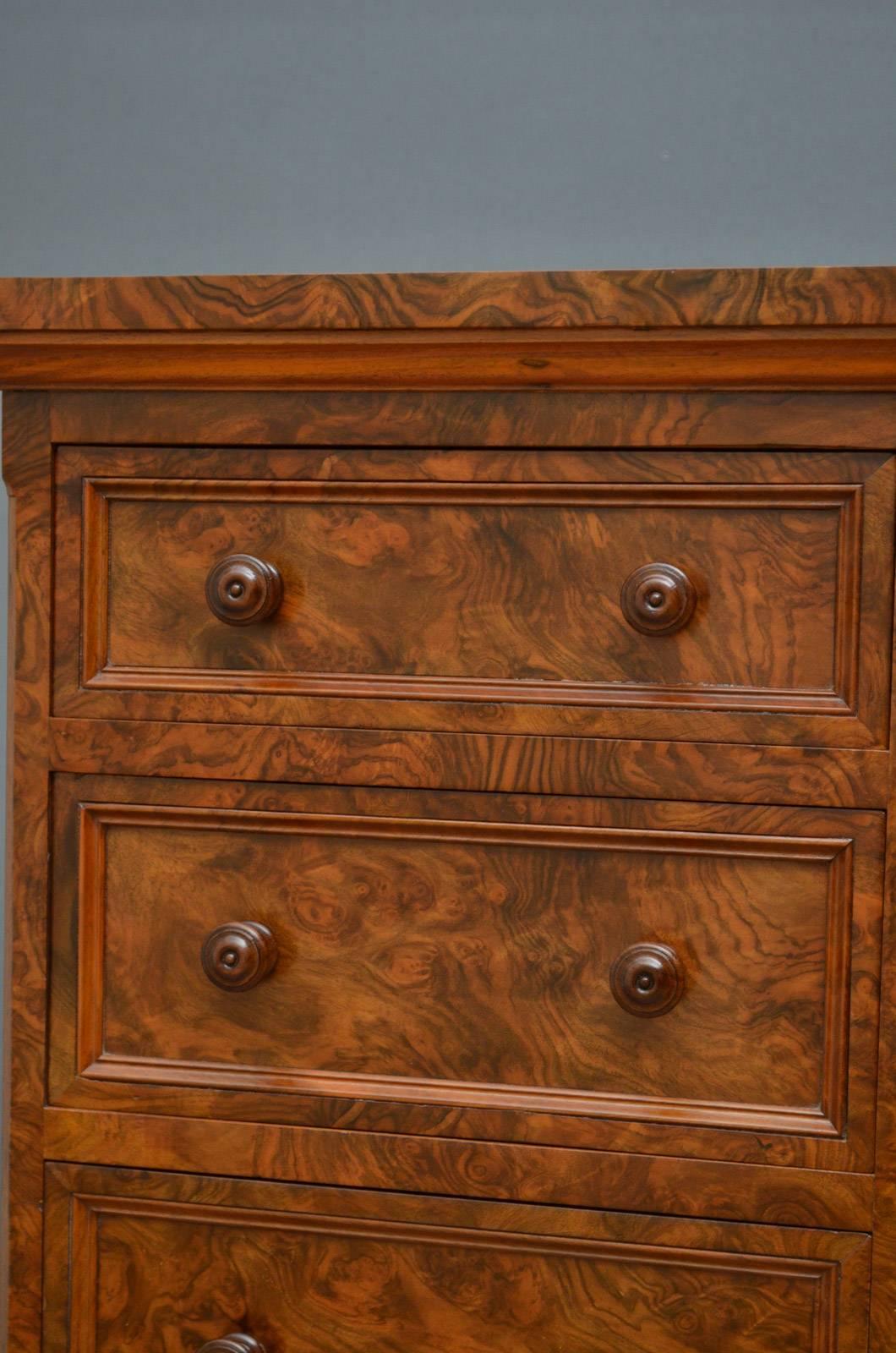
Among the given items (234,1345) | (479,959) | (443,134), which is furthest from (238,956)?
(443,134)

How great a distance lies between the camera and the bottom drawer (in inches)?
33.8

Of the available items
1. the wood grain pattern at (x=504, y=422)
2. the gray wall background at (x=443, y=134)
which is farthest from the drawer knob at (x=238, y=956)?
the gray wall background at (x=443, y=134)

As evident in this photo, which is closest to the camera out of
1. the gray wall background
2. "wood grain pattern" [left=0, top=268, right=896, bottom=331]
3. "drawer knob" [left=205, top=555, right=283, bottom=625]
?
"wood grain pattern" [left=0, top=268, right=896, bottom=331]

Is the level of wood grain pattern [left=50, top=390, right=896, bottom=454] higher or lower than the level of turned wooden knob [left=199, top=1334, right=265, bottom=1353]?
higher

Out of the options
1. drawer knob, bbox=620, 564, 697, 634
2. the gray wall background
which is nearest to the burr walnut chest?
drawer knob, bbox=620, 564, 697, 634

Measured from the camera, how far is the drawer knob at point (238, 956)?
896 mm

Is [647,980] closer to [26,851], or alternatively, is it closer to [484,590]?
[484,590]

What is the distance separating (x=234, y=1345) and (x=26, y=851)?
14.9 inches

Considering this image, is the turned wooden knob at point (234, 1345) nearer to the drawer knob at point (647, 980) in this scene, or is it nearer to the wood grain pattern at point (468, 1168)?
the wood grain pattern at point (468, 1168)

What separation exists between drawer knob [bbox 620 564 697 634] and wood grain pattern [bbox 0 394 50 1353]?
16.5 inches

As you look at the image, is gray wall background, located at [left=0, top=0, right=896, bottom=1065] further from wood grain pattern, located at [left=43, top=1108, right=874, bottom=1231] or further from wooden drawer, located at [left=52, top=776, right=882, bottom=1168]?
wood grain pattern, located at [left=43, top=1108, right=874, bottom=1231]

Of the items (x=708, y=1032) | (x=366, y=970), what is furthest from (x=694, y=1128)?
(x=366, y=970)

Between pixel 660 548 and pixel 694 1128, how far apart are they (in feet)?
1.27

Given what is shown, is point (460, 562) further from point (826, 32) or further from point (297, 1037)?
point (826, 32)
